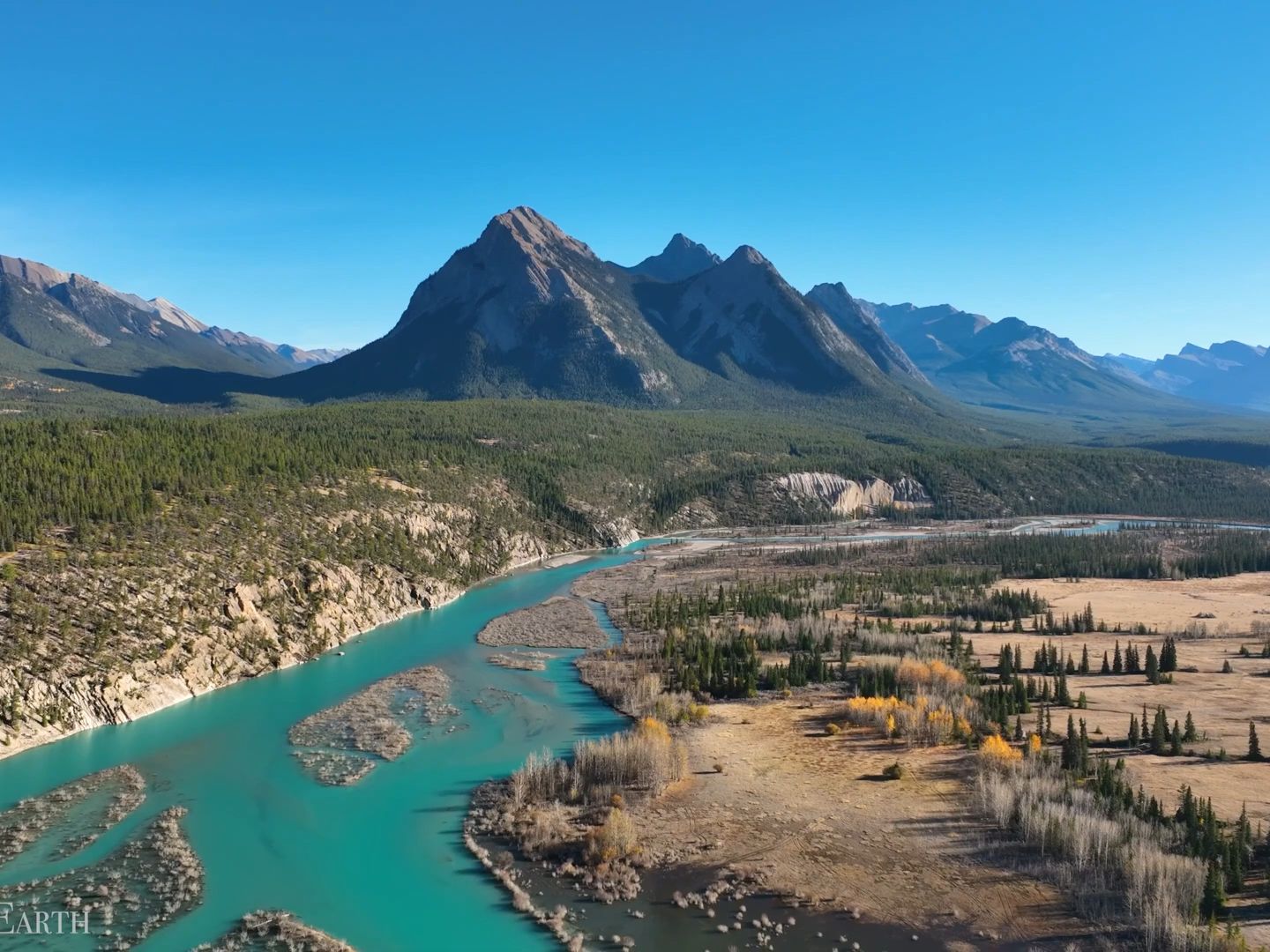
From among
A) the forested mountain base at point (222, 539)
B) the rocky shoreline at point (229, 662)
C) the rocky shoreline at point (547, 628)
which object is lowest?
the rocky shoreline at point (547, 628)

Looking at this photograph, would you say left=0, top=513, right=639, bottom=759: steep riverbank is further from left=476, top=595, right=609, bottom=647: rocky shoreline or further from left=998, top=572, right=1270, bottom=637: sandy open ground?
left=998, top=572, right=1270, bottom=637: sandy open ground

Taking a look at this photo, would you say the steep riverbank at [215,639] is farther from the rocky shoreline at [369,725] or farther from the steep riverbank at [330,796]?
the rocky shoreline at [369,725]

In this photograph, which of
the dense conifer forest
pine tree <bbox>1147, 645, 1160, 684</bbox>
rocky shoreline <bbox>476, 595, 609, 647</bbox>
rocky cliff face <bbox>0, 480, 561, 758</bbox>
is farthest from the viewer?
rocky shoreline <bbox>476, 595, 609, 647</bbox>

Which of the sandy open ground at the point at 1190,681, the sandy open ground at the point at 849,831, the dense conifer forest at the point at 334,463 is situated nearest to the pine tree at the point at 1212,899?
the sandy open ground at the point at 849,831

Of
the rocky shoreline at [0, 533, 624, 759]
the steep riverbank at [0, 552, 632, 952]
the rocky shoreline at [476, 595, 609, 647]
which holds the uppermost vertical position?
the rocky shoreline at [0, 533, 624, 759]

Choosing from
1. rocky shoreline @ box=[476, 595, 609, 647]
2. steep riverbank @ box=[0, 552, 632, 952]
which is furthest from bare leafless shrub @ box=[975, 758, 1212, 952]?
rocky shoreline @ box=[476, 595, 609, 647]

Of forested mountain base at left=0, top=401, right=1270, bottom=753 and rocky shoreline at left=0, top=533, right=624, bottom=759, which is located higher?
forested mountain base at left=0, top=401, right=1270, bottom=753

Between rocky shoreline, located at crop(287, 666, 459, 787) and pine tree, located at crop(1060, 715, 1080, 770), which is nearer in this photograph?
pine tree, located at crop(1060, 715, 1080, 770)

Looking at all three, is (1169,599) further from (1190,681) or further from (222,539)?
(222,539)

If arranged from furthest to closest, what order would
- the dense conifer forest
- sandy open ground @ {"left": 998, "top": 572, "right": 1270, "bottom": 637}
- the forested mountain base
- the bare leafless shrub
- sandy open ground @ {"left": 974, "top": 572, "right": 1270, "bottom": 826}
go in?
sandy open ground @ {"left": 998, "top": 572, "right": 1270, "bottom": 637}
the dense conifer forest
the forested mountain base
sandy open ground @ {"left": 974, "top": 572, "right": 1270, "bottom": 826}
the bare leafless shrub

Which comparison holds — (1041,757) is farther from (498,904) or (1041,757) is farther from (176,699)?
(176,699)

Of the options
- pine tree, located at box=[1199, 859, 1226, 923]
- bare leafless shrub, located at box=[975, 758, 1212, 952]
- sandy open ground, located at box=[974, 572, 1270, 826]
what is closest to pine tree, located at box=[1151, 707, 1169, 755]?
sandy open ground, located at box=[974, 572, 1270, 826]
